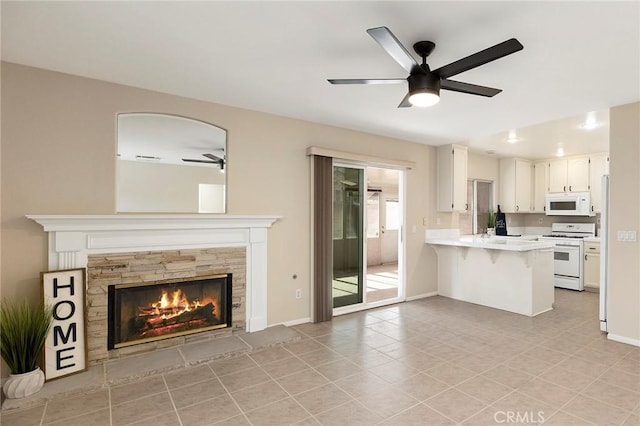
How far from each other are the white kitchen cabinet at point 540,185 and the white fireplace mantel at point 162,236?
233 inches

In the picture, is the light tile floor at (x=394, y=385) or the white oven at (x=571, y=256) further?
the white oven at (x=571, y=256)

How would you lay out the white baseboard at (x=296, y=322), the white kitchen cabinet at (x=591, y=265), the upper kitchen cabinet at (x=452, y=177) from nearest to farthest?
the white baseboard at (x=296, y=322)
the upper kitchen cabinet at (x=452, y=177)
the white kitchen cabinet at (x=591, y=265)

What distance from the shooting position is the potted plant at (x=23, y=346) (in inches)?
94.3

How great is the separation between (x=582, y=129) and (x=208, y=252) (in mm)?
5102

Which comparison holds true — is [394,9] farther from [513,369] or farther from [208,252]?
[513,369]

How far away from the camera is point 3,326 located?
2.40 metres

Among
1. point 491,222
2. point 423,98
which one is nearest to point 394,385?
point 423,98

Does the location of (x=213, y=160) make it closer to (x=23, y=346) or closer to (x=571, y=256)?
(x=23, y=346)

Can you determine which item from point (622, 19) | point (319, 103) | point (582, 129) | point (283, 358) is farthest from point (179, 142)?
point (582, 129)

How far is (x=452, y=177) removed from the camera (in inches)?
215

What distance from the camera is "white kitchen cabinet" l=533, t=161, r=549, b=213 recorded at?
22.5ft

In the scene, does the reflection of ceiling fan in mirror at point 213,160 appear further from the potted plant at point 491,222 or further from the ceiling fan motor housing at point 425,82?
the potted plant at point 491,222

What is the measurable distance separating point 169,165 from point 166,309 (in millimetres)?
1445

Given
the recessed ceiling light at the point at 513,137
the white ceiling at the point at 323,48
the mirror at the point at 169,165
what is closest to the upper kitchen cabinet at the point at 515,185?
the recessed ceiling light at the point at 513,137
